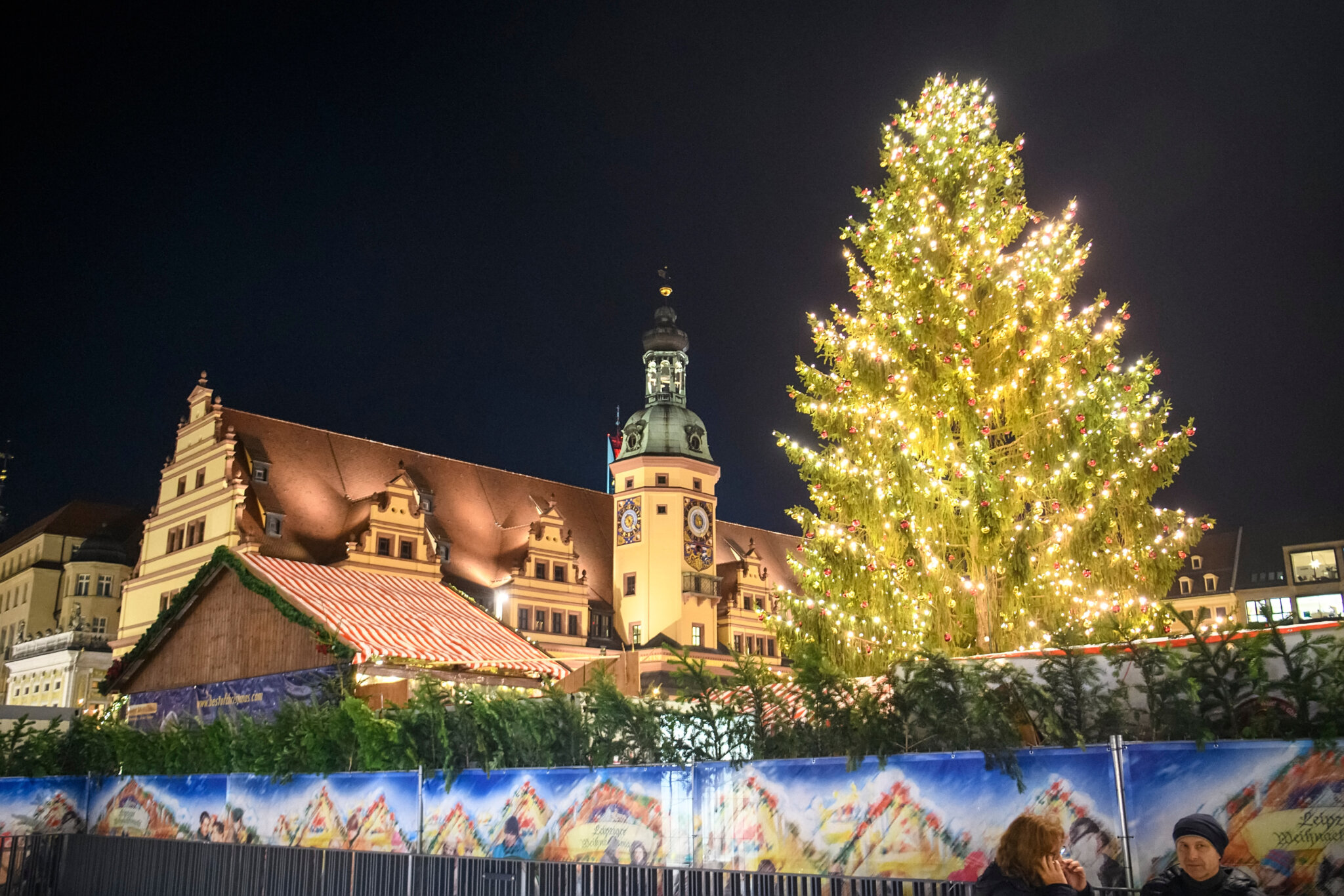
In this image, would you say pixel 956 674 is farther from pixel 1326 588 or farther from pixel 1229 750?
pixel 1326 588

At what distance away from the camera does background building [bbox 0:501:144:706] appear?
50.9 metres

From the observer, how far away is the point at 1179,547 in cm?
1416

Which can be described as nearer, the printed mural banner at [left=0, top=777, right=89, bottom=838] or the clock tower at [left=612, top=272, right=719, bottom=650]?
the printed mural banner at [left=0, top=777, right=89, bottom=838]

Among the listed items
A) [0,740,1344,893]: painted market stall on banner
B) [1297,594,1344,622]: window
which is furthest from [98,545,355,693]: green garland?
[1297,594,1344,622]: window

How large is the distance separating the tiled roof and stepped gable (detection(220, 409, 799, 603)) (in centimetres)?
2425

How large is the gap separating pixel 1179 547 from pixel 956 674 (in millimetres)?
8306

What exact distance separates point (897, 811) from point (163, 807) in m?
9.05

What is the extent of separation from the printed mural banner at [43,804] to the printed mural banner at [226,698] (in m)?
1.29

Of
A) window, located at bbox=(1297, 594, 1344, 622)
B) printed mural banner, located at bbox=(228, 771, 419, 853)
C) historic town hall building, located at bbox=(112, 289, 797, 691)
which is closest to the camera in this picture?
printed mural banner, located at bbox=(228, 771, 419, 853)

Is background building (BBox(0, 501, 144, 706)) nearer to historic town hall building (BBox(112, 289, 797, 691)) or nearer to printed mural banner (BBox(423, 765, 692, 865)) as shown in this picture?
historic town hall building (BBox(112, 289, 797, 691))

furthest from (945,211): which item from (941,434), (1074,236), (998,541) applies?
(998,541)

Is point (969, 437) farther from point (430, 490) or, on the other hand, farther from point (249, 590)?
point (430, 490)

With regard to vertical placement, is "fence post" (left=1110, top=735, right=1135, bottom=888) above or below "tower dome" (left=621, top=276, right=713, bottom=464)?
below

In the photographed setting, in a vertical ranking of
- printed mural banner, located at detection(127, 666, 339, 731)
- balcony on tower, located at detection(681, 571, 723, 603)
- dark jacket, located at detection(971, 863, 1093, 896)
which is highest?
balcony on tower, located at detection(681, 571, 723, 603)
